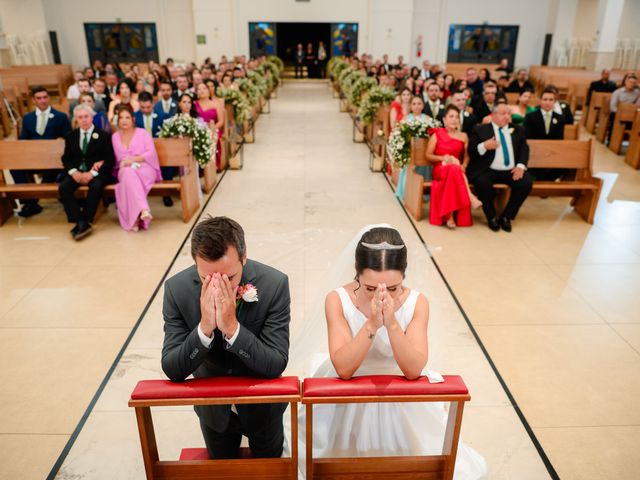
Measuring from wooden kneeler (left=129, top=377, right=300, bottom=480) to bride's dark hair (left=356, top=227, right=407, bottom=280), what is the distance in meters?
0.61

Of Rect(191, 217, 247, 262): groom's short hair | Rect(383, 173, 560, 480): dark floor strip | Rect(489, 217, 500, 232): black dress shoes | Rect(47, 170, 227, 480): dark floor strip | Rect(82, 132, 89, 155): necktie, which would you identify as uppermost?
Rect(191, 217, 247, 262): groom's short hair

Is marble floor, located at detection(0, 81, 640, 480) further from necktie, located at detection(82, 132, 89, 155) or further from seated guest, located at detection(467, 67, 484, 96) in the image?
seated guest, located at detection(467, 67, 484, 96)

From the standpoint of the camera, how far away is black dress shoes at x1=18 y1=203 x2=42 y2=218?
6.89m

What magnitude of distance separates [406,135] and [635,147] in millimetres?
5353

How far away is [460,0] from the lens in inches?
961

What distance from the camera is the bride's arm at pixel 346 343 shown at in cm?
216

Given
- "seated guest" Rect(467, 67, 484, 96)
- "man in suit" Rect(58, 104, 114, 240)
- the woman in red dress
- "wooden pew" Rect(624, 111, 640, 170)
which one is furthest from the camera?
"seated guest" Rect(467, 67, 484, 96)

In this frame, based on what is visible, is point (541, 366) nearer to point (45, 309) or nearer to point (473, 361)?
point (473, 361)

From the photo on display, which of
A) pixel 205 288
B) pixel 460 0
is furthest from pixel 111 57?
pixel 205 288

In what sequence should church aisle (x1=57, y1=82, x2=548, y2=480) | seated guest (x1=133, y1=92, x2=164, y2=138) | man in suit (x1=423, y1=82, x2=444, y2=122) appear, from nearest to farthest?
church aisle (x1=57, y1=82, x2=548, y2=480)
seated guest (x1=133, y1=92, x2=164, y2=138)
man in suit (x1=423, y1=82, x2=444, y2=122)

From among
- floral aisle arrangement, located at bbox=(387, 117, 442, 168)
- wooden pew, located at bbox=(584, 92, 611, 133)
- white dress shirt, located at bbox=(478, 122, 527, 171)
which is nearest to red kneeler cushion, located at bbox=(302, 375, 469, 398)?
white dress shirt, located at bbox=(478, 122, 527, 171)

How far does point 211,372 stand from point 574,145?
655 centimetres

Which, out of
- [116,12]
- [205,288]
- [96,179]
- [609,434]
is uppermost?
[116,12]

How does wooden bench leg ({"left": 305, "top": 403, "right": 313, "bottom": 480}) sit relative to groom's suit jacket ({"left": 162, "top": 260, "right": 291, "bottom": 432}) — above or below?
below
